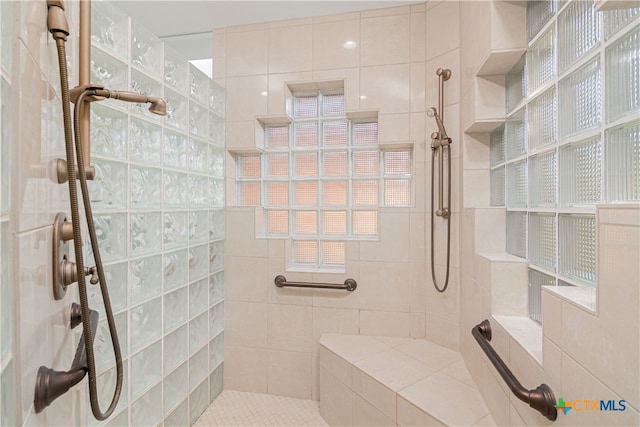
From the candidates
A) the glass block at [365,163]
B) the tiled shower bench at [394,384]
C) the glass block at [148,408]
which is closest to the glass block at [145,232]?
the glass block at [148,408]

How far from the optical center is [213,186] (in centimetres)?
201

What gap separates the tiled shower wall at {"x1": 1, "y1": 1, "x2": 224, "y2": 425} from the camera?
1.71 ft

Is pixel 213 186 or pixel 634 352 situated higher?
pixel 213 186

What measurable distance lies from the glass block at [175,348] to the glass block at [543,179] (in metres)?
1.73

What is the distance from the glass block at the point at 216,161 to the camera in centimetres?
197

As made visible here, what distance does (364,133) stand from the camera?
2113mm

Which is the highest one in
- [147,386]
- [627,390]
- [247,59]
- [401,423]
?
[247,59]

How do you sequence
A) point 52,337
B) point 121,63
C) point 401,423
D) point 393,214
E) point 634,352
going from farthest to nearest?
point 393,214
point 401,423
point 121,63
point 52,337
point 634,352

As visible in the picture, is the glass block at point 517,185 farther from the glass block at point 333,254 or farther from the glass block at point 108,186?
the glass block at point 108,186

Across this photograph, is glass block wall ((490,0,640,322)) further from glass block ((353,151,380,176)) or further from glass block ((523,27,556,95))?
glass block ((353,151,380,176))

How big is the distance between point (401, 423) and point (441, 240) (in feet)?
3.24

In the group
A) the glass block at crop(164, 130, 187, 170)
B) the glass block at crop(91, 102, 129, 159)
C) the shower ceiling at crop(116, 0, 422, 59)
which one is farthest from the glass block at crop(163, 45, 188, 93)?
the shower ceiling at crop(116, 0, 422, 59)

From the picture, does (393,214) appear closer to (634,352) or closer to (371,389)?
(371,389)

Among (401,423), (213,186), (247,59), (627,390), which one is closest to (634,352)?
(627,390)
